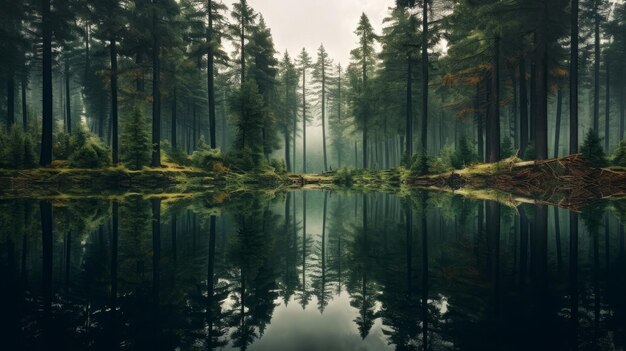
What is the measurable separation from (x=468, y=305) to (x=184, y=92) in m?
42.2

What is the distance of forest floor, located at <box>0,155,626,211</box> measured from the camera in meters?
16.2

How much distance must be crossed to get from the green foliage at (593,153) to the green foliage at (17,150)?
94.5 feet

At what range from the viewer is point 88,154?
22.4 meters

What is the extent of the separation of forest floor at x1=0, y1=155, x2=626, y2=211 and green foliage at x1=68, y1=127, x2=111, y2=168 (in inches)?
26.0

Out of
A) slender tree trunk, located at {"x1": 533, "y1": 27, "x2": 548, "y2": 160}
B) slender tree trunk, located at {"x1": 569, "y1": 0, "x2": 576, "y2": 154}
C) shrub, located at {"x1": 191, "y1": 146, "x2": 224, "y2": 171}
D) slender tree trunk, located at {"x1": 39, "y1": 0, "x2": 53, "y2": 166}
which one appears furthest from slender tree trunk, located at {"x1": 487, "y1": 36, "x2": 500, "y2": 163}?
slender tree trunk, located at {"x1": 39, "y1": 0, "x2": 53, "y2": 166}

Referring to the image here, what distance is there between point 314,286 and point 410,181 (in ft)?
77.7

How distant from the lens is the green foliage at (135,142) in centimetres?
2330

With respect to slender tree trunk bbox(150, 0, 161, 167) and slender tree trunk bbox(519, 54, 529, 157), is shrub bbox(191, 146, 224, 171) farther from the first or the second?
slender tree trunk bbox(519, 54, 529, 157)

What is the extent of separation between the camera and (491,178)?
21.7 metres

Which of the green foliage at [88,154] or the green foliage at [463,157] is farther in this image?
the green foliage at [463,157]

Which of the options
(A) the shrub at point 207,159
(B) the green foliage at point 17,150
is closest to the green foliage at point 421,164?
(A) the shrub at point 207,159

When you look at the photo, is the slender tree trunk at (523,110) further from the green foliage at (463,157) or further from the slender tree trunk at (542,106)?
the slender tree trunk at (542,106)

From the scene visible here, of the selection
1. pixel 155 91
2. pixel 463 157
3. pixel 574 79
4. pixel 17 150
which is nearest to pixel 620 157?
pixel 574 79

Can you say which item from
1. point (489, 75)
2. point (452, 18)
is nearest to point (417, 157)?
point (489, 75)
